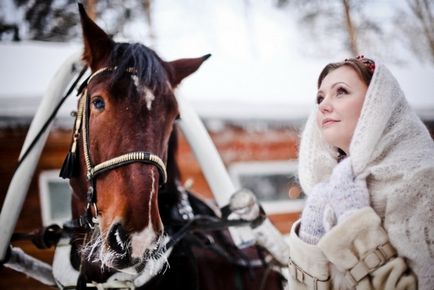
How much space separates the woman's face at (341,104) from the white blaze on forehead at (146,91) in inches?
15.9

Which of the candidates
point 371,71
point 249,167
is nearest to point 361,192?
point 371,71

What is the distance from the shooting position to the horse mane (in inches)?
32.0

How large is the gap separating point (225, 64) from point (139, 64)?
1539 millimetres

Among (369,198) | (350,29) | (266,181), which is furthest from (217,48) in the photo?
(266,181)

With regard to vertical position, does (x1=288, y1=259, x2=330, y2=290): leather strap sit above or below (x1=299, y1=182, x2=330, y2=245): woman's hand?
below

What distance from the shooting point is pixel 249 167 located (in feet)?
8.54

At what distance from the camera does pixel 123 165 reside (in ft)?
2.38

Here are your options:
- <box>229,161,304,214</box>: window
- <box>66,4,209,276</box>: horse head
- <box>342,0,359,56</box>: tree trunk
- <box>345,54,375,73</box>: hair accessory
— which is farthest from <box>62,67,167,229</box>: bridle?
<box>229,161,304,214</box>: window

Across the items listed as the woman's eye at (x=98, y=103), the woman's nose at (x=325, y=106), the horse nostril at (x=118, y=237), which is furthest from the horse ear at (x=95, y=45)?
the woman's nose at (x=325, y=106)

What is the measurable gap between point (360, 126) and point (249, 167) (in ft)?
6.16

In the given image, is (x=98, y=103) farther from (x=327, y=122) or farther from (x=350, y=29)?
(x=350, y=29)

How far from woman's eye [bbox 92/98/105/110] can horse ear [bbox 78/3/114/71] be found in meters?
0.12

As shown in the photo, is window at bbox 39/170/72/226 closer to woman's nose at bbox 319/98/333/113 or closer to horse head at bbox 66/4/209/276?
horse head at bbox 66/4/209/276

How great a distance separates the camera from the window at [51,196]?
1828 millimetres
